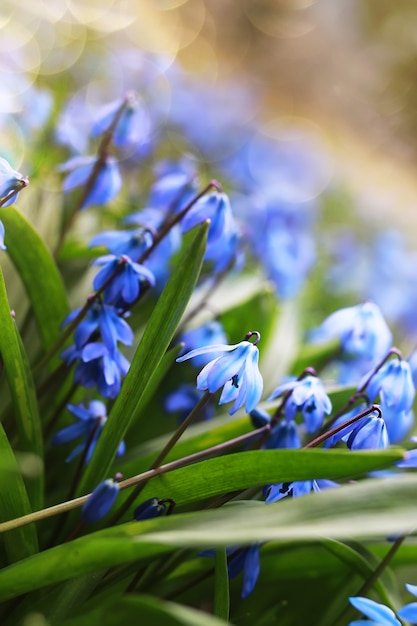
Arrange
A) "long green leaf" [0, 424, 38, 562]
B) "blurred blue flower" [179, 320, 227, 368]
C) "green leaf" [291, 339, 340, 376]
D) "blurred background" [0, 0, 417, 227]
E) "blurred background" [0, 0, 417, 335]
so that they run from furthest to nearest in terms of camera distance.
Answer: "blurred background" [0, 0, 417, 227], "blurred background" [0, 0, 417, 335], "green leaf" [291, 339, 340, 376], "blurred blue flower" [179, 320, 227, 368], "long green leaf" [0, 424, 38, 562]

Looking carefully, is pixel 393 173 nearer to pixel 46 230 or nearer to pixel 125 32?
pixel 125 32

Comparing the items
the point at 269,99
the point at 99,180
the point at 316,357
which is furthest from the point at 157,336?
the point at 269,99

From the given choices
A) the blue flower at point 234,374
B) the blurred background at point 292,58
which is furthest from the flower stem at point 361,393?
the blurred background at point 292,58

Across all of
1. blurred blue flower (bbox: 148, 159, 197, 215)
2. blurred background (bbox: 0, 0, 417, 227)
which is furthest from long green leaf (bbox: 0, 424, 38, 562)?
blurred background (bbox: 0, 0, 417, 227)

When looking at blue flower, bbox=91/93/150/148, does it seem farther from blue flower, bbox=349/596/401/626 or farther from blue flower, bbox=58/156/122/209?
blue flower, bbox=349/596/401/626

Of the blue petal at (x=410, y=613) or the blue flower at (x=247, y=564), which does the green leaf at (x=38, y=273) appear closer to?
the blue flower at (x=247, y=564)

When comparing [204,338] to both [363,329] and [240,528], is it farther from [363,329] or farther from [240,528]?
[240,528]
